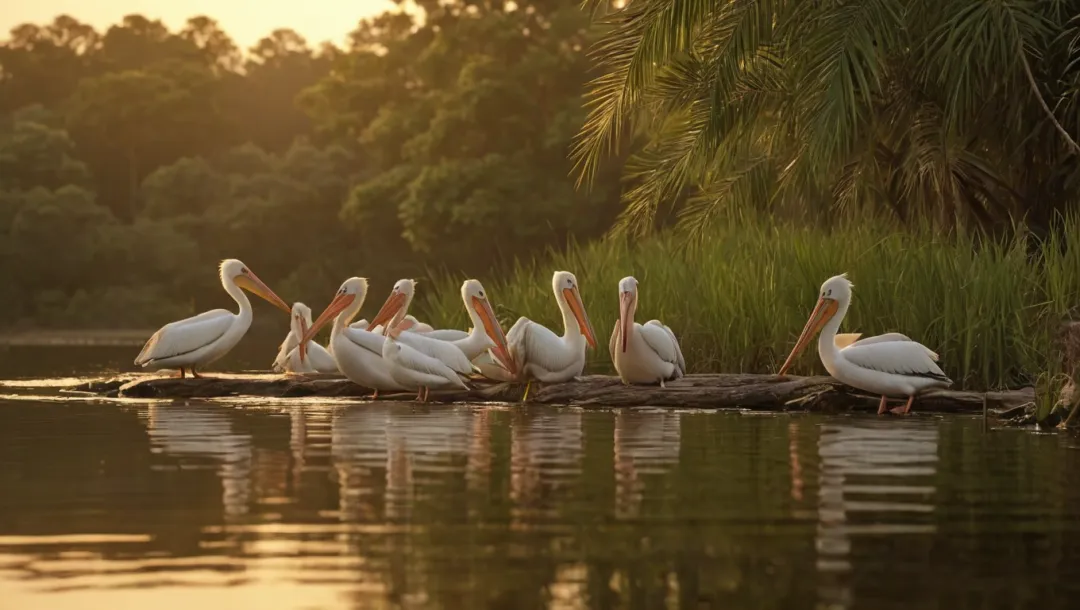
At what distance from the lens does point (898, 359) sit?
44.1 feet

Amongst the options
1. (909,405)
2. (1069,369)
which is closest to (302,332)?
(909,405)

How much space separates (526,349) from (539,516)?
732 centimetres

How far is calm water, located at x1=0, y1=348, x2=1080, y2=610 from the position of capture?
593 centimetres

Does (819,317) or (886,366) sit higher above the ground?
(819,317)

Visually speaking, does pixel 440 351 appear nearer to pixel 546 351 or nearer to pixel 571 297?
pixel 546 351

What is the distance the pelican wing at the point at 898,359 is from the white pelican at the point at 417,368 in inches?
131

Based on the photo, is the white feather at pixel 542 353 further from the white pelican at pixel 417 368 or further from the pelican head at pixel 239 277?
the pelican head at pixel 239 277

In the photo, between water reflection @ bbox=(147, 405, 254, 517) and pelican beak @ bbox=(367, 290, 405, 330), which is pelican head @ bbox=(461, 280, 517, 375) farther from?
water reflection @ bbox=(147, 405, 254, 517)

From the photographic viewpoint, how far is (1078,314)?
1287 centimetres

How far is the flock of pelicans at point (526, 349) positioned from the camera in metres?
13.6

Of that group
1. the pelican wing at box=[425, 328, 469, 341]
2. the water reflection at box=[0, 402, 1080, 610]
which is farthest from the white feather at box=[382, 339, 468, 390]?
the water reflection at box=[0, 402, 1080, 610]

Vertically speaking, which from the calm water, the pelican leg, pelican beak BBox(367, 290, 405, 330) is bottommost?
the calm water

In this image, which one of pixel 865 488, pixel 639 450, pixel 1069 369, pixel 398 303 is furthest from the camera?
pixel 398 303

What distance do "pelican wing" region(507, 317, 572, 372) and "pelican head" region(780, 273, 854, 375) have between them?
175 cm
